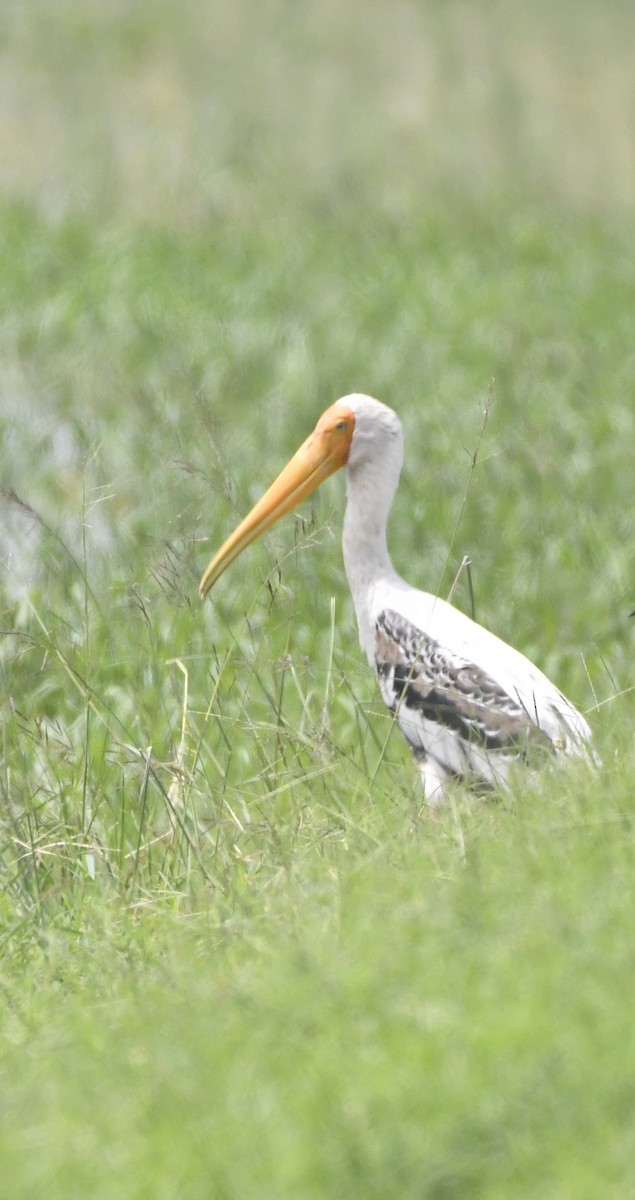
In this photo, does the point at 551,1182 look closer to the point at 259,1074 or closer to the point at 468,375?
the point at 259,1074

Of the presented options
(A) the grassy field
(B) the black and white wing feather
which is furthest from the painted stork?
(A) the grassy field

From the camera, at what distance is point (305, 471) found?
5.19m

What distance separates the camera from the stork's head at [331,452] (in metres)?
5.11

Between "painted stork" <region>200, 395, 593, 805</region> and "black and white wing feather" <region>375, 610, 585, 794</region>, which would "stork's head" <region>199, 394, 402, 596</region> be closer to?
"painted stork" <region>200, 395, 593, 805</region>

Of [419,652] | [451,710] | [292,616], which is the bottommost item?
[451,710]

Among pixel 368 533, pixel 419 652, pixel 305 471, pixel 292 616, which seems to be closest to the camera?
pixel 292 616

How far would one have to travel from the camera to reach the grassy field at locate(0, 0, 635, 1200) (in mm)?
2807

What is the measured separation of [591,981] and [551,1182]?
400 mm

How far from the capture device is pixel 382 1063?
A: 282 centimetres

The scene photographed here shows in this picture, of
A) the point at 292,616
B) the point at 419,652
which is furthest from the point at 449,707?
the point at 292,616

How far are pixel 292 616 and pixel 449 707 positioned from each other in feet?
1.55

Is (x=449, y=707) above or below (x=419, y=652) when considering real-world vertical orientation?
below

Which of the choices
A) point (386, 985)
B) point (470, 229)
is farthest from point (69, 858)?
point (470, 229)

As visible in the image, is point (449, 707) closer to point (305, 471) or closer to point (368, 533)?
point (368, 533)
